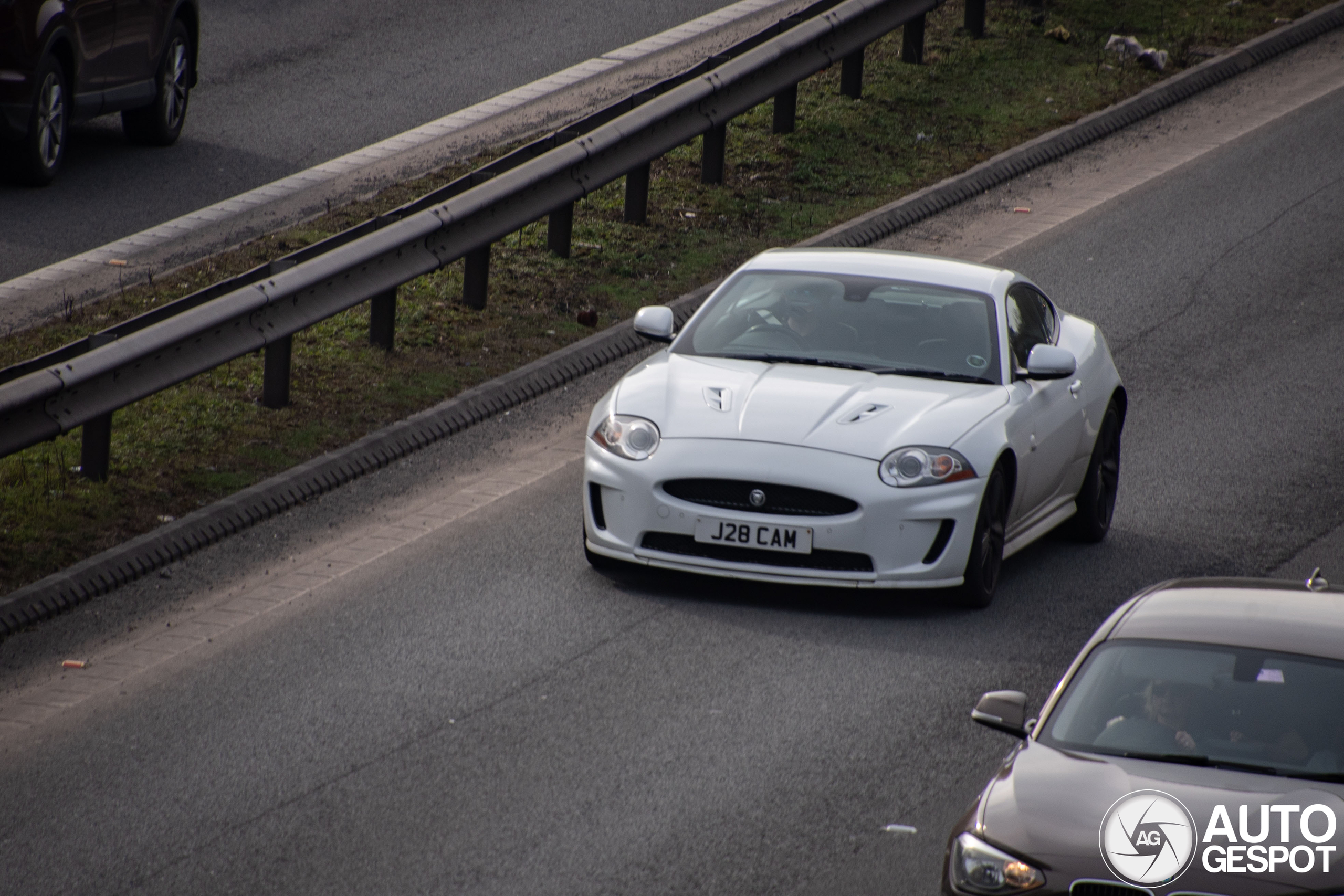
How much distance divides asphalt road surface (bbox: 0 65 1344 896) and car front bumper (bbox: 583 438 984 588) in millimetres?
221

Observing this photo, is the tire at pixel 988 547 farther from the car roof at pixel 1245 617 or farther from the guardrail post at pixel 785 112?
the guardrail post at pixel 785 112

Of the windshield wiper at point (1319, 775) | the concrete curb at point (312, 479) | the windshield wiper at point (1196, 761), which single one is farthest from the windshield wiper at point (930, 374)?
the windshield wiper at point (1319, 775)

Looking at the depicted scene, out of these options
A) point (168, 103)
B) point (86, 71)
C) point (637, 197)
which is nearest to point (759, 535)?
point (637, 197)

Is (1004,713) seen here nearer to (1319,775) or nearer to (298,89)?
(1319,775)

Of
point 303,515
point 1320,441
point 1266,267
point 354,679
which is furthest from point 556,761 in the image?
point 1266,267

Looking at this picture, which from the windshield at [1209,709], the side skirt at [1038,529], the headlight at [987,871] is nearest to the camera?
the headlight at [987,871]

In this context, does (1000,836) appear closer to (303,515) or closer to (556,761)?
(556,761)

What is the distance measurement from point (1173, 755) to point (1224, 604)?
750mm

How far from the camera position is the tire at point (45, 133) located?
14125 mm

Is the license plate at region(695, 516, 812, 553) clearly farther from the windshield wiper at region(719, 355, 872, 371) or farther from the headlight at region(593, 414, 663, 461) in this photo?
the windshield wiper at region(719, 355, 872, 371)

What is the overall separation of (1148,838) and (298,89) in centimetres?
1401

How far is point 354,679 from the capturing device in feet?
26.7

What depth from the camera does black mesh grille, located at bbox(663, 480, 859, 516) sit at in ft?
29.1

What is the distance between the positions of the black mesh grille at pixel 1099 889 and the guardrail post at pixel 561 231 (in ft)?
31.2
